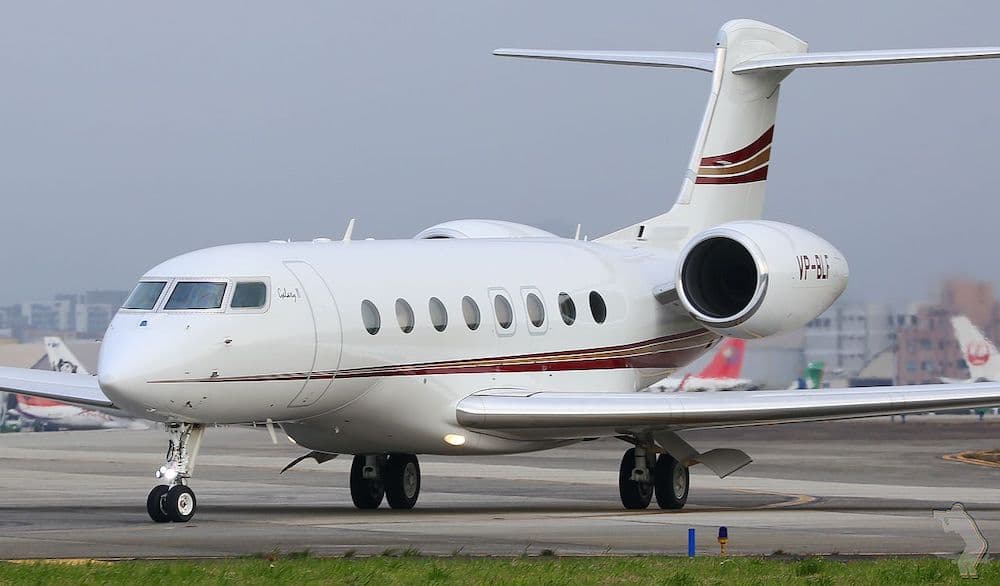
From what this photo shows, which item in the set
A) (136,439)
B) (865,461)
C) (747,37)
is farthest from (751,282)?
(136,439)

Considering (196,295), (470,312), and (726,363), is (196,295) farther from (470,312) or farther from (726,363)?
(726,363)

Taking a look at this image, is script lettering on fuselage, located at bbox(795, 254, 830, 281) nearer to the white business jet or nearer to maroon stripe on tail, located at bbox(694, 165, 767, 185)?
the white business jet

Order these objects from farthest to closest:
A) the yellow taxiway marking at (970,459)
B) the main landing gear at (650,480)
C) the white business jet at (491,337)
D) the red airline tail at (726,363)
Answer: the red airline tail at (726,363)
the yellow taxiway marking at (970,459)
the main landing gear at (650,480)
the white business jet at (491,337)

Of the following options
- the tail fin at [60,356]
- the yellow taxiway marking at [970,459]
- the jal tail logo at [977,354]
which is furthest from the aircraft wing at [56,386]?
the tail fin at [60,356]

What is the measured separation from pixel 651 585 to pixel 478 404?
910cm

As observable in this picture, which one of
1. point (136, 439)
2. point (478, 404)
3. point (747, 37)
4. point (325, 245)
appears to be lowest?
point (136, 439)

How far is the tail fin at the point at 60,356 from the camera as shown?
53.3 meters

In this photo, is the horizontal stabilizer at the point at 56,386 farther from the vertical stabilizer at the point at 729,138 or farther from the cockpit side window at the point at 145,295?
the vertical stabilizer at the point at 729,138

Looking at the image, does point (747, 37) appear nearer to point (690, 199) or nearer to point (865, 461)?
point (690, 199)

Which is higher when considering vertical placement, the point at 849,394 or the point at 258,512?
the point at 849,394

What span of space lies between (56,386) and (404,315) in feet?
15.6

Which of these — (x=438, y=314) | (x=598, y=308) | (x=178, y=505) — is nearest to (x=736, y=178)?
(x=598, y=308)

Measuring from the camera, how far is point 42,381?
894 inches

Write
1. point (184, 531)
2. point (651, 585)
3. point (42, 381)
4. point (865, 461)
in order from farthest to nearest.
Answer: point (865, 461), point (42, 381), point (184, 531), point (651, 585)
